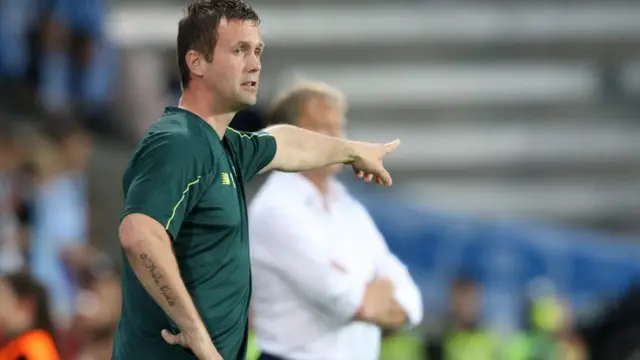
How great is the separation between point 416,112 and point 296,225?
13167 mm

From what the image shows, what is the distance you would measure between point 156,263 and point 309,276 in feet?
5.37

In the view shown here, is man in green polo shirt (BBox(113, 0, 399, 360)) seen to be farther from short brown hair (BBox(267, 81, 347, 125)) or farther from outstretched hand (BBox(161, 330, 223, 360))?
short brown hair (BBox(267, 81, 347, 125))

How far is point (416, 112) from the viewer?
18312 millimetres

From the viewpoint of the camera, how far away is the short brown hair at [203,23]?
3.85m

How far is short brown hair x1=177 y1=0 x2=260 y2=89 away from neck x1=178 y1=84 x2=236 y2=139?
4 cm

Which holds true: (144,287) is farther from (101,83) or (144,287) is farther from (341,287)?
(101,83)

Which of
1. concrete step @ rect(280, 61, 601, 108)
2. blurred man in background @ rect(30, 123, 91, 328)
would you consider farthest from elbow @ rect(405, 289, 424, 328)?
concrete step @ rect(280, 61, 601, 108)

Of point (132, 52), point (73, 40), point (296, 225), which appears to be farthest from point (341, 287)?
point (132, 52)

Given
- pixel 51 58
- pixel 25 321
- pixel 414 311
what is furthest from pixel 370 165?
pixel 51 58

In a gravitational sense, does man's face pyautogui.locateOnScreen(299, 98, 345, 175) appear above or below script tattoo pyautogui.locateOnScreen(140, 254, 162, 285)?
below

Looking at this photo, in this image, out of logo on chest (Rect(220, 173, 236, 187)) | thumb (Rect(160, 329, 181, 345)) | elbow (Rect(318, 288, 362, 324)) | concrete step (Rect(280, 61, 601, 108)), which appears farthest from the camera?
concrete step (Rect(280, 61, 601, 108))

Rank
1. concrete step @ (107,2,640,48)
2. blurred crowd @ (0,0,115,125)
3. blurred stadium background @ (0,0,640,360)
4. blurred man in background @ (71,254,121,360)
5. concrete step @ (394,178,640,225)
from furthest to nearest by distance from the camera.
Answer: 1. concrete step @ (107,2,640,48)
2. concrete step @ (394,178,640,225)
3. blurred crowd @ (0,0,115,125)
4. blurred stadium background @ (0,0,640,360)
5. blurred man in background @ (71,254,121,360)

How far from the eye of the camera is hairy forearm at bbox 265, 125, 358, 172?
14.3ft

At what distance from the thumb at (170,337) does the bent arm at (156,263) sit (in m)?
0.08
